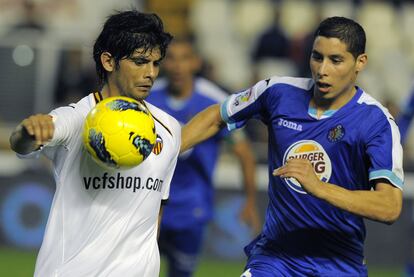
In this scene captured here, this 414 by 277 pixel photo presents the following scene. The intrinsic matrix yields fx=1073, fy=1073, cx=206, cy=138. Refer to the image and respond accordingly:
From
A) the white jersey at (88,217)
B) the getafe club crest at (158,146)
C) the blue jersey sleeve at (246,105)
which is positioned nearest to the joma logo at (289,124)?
the blue jersey sleeve at (246,105)

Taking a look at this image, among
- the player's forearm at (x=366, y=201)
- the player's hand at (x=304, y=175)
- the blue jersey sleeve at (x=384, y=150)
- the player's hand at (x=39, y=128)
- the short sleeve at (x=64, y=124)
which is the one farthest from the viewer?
the blue jersey sleeve at (x=384, y=150)

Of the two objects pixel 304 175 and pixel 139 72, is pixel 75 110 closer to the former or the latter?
pixel 139 72

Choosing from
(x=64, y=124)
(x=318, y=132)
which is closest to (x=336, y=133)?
(x=318, y=132)

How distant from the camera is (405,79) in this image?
65.9 feet

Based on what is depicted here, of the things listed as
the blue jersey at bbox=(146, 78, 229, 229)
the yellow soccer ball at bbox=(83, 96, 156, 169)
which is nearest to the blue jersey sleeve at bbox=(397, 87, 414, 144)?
the blue jersey at bbox=(146, 78, 229, 229)

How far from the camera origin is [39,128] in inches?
207

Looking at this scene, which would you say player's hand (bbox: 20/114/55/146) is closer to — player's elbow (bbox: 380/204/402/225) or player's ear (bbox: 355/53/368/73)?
player's elbow (bbox: 380/204/402/225)

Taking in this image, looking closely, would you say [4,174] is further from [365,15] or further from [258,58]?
[365,15]

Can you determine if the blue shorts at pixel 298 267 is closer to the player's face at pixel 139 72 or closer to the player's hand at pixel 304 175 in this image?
the player's hand at pixel 304 175

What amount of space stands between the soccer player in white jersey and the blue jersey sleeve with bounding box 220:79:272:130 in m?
1.26

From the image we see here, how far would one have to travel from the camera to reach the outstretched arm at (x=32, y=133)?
17.3 feet

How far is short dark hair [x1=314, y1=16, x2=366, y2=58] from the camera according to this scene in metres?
6.75

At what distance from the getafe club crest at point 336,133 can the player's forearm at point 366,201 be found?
534 millimetres

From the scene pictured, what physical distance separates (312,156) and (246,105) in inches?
26.7
